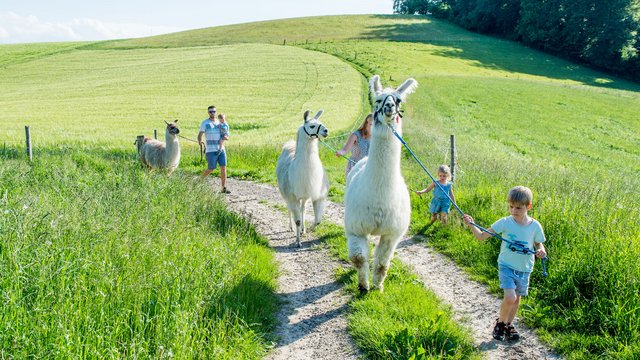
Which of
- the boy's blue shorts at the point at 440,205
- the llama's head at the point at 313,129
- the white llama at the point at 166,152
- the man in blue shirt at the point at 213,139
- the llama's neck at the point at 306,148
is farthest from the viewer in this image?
the man in blue shirt at the point at 213,139

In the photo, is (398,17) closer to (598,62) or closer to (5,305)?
(598,62)

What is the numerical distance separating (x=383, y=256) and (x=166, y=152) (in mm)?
7332

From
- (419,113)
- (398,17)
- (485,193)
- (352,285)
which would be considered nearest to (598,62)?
(398,17)

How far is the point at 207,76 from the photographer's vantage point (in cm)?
3669

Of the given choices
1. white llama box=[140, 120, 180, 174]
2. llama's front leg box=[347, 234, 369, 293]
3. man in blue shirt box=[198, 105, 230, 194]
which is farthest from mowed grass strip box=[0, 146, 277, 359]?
man in blue shirt box=[198, 105, 230, 194]

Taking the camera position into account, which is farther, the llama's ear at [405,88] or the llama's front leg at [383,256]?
the llama's front leg at [383,256]

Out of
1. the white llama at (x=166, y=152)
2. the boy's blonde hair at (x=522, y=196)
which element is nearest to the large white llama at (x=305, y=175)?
the boy's blonde hair at (x=522, y=196)

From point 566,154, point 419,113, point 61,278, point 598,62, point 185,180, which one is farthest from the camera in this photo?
point 598,62

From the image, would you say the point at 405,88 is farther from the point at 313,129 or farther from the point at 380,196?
the point at 313,129

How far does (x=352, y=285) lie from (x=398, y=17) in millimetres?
78755

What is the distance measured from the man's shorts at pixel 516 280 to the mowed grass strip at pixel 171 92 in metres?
14.2

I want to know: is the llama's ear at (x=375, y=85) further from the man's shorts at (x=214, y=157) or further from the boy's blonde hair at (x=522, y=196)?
the man's shorts at (x=214, y=157)

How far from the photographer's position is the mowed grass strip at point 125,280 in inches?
139

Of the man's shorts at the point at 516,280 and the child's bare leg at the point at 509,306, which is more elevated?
the man's shorts at the point at 516,280
